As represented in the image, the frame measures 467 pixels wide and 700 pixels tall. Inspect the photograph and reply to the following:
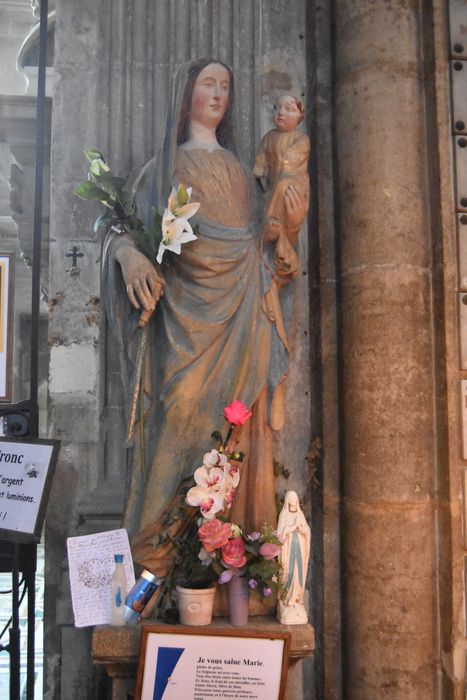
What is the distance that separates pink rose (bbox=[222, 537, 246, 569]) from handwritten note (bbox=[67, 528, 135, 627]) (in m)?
0.40

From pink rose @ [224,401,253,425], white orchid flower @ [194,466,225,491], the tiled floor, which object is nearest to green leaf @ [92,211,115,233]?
pink rose @ [224,401,253,425]

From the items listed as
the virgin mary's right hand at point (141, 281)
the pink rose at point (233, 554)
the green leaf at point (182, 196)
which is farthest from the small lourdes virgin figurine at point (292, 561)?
the green leaf at point (182, 196)

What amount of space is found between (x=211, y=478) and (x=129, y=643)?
627mm

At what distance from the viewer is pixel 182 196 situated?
2.58 metres

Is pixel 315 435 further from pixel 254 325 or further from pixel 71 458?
pixel 71 458

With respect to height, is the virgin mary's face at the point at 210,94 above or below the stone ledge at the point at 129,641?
above

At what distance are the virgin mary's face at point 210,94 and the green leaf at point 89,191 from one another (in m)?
0.51

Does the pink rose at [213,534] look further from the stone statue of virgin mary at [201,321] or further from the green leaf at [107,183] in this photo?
the green leaf at [107,183]

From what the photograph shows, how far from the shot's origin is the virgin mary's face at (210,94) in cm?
283

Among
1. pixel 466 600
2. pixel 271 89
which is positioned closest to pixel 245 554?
pixel 466 600

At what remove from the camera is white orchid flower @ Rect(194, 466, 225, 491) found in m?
2.42

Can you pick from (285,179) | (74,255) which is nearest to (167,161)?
(285,179)

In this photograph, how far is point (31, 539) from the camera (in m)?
2.65

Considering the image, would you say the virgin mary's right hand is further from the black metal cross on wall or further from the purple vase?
the purple vase
